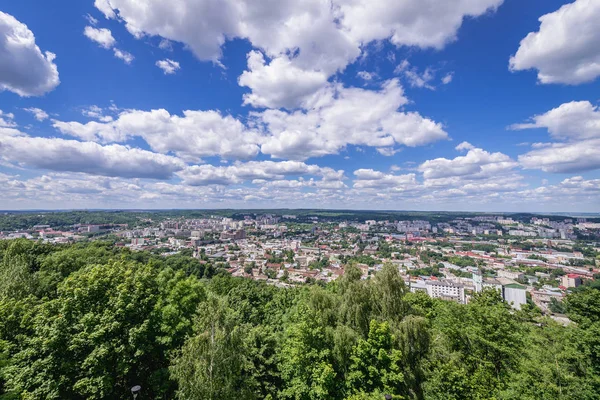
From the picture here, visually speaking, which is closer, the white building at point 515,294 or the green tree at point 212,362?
the green tree at point 212,362

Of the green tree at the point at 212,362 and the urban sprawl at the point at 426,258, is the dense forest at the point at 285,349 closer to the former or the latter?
the green tree at the point at 212,362

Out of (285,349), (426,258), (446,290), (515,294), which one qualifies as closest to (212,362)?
(285,349)

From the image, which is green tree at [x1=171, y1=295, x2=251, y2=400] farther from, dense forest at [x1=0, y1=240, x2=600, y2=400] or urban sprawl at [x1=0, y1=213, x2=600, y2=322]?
urban sprawl at [x1=0, y1=213, x2=600, y2=322]

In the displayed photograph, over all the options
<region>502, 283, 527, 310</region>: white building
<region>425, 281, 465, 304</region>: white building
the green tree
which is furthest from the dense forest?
<region>425, 281, 465, 304</region>: white building

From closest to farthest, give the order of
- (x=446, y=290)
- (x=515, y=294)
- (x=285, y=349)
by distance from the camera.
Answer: (x=285, y=349) → (x=515, y=294) → (x=446, y=290)

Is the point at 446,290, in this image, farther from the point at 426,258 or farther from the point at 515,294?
the point at 426,258

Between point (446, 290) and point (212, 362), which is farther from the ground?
point (212, 362)

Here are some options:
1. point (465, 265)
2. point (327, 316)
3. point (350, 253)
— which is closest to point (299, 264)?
point (350, 253)

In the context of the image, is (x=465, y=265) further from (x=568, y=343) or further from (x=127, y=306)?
(x=127, y=306)

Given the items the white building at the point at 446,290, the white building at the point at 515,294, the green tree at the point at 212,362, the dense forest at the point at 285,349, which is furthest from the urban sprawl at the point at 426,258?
the green tree at the point at 212,362
